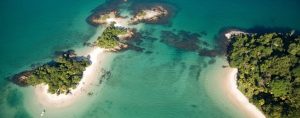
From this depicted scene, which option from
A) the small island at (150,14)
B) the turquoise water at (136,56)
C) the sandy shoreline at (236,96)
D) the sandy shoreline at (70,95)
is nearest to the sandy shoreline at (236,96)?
the sandy shoreline at (236,96)

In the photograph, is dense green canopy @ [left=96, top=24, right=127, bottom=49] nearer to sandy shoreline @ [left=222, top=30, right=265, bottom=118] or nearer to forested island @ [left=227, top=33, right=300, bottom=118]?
forested island @ [left=227, top=33, right=300, bottom=118]

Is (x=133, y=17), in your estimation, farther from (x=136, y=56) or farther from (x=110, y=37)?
(x=136, y=56)

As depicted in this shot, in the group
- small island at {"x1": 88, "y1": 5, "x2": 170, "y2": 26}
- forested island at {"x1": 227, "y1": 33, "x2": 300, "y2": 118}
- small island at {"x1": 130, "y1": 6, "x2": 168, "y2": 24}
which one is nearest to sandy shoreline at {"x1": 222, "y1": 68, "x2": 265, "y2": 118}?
forested island at {"x1": 227, "y1": 33, "x2": 300, "y2": 118}

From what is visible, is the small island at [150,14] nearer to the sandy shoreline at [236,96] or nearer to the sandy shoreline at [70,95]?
the sandy shoreline at [70,95]

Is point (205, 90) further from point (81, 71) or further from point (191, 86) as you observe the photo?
point (81, 71)

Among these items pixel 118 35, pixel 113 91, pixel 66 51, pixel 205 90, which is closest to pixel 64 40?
pixel 66 51

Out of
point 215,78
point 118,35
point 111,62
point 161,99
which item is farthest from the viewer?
point 118,35
